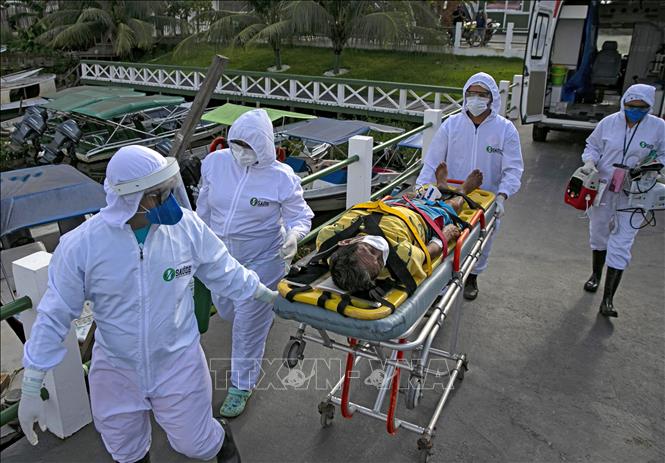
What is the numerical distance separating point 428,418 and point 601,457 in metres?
0.97

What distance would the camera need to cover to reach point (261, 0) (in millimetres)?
19406

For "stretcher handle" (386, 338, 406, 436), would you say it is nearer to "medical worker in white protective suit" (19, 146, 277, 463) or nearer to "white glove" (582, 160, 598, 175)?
"medical worker in white protective suit" (19, 146, 277, 463)

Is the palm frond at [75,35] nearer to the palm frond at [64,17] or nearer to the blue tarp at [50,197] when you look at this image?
the palm frond at [64,17]

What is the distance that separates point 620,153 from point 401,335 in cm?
319

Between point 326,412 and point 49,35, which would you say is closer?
point 326,412

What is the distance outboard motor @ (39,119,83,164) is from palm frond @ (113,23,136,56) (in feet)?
38.4

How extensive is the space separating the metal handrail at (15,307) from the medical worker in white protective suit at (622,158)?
419 centimetres

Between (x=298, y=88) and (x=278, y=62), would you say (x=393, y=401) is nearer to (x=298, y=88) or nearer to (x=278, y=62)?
(x=298, y=88)

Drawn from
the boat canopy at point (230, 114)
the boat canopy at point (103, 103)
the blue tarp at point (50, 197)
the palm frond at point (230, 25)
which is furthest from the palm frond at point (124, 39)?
the blue tarp at point (50, 197)

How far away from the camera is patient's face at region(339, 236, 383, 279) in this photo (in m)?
2.57

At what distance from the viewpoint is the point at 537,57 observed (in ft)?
31.6

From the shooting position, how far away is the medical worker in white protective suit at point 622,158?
4469 mm

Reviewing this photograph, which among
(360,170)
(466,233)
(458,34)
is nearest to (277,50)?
(458,34)

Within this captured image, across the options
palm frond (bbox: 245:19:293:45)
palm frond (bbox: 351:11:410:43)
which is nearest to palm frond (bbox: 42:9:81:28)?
palm frond (bbox: 245:19:293:45)
